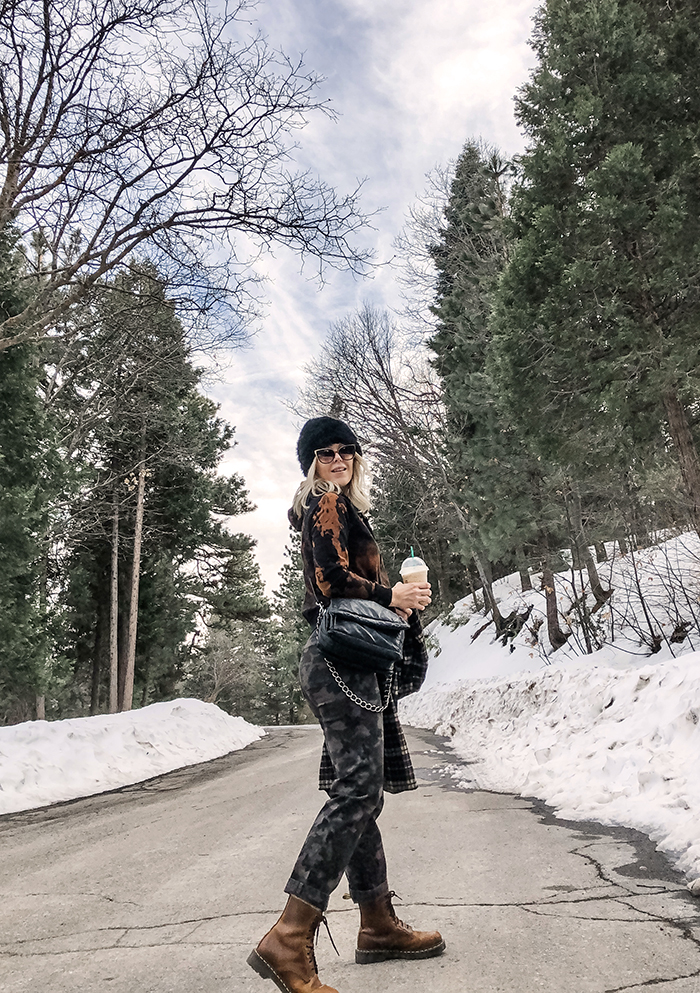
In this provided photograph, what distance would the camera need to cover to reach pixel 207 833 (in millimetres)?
5059

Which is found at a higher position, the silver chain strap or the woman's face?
the woman's face

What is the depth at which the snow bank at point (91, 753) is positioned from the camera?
7422mm

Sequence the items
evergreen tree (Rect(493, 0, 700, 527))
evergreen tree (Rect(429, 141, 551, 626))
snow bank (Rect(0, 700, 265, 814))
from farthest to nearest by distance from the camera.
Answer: evergreen tree (Rect(429, 141, 551, 626)), evergreen tree (Rect(493, 0, 700, 527)), snow bank (Rect(0, 700, 265, 814))

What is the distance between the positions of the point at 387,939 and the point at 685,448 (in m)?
9.45

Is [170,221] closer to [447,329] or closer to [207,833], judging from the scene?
[207,833]

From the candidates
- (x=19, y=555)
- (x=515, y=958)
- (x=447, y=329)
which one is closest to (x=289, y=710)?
(x=447, y=329)

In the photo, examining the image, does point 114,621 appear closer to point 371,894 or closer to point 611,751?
point 611,751

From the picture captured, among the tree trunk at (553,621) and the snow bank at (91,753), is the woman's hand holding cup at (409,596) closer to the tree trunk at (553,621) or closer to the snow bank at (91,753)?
the snow bank at (91,753)

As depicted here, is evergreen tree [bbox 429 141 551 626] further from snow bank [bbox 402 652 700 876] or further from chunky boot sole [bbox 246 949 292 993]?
chunky boot sole [bbox 246 949 292 993]

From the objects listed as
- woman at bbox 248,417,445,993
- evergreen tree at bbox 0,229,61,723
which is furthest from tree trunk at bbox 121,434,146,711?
woman at bbox 248,417,445,993

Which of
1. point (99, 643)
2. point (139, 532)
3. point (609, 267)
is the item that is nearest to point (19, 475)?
A: point (139, 532)

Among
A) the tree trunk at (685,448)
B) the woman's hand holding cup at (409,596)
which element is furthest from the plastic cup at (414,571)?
the tree trunk at (685,448)

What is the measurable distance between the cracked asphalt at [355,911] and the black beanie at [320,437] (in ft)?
6.30

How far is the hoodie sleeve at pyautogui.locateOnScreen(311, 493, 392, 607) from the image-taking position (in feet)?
7.68
